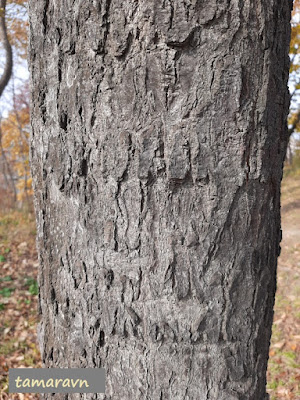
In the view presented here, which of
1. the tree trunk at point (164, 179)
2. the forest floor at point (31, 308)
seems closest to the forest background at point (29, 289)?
the forest floor at point (31, 308)

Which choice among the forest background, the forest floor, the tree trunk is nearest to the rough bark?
the forest background

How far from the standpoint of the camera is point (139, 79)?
977 millimetres

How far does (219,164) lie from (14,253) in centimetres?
617

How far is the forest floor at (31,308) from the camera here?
146 inches

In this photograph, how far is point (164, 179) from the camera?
1.00 m

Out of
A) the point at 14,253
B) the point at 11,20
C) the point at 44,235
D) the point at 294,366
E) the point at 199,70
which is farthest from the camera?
the point at 14,253

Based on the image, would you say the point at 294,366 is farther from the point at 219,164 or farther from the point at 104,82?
the point at 104,82

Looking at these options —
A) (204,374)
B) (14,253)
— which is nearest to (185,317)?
(204,374)

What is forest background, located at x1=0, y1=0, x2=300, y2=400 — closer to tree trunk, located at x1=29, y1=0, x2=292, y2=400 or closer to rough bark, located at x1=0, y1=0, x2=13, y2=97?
rough bark, located at x1=0, y1=0, x2=13, y2=97

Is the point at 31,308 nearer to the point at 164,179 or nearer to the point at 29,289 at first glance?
the point at 29,289

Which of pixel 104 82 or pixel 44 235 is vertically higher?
pixel 104 82

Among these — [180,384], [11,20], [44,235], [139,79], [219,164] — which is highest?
[11,20]

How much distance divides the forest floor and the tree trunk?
2867mm

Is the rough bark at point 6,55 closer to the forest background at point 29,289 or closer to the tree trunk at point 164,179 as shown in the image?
the forest background at point 29,289
